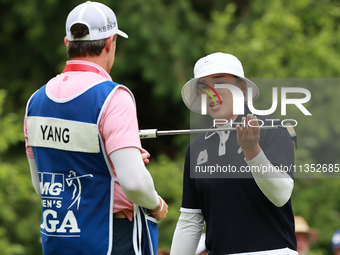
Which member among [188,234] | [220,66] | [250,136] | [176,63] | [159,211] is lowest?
[188,234]

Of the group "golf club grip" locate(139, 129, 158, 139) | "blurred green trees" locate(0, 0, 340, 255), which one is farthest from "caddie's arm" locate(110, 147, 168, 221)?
"blurred green trees" locate(0, 0, 340, 255)

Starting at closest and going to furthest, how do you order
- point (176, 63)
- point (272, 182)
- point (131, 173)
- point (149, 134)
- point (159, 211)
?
point (131, 173) < point (272, 182) < point (159, 211) < point (149, 134) < point (176, 63)

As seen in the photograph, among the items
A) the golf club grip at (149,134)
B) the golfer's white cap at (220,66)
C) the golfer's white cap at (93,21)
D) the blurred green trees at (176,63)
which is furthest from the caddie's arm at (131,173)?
the blurred green trees at (176,63)

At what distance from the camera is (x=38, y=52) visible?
773 centimetres

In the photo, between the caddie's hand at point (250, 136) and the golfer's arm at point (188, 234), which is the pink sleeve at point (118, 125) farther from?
the golfer's arm at point (188, 234)

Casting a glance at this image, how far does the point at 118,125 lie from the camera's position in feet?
6.01

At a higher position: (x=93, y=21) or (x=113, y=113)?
(x=93, y=21)

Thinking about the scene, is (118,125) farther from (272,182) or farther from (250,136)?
(272,182)

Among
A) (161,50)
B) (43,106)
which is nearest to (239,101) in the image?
(43,106)

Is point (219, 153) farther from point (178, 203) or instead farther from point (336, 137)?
point (336, 137)

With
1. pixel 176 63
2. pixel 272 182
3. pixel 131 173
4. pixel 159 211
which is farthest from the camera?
pixel 176 63

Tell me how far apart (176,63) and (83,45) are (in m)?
5.24

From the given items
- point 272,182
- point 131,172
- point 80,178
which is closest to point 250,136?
point 272,182

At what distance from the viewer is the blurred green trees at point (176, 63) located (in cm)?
630
